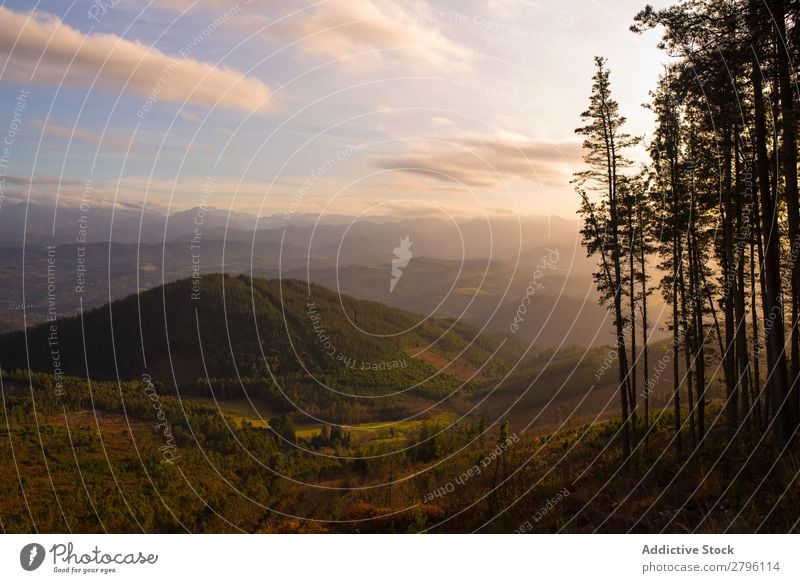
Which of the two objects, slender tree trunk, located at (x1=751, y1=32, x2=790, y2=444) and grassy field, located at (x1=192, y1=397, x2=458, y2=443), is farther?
grassy field, located at (x1=192, y1=397, x2=458, y2=443)

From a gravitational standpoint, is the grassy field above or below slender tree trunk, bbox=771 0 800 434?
below

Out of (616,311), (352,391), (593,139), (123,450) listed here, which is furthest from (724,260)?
(352,391)

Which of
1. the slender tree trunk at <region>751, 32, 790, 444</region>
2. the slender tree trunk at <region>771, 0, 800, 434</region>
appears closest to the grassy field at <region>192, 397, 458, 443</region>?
the slender tree trunk at <region>751, 32, 790, 444</region>

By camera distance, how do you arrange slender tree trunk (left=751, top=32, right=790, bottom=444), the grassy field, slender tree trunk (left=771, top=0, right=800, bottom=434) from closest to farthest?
1. slender tree trunk (left=771, top=0, right=800, bottom=434)
2. slender tree trunk (left=751, top=32, right=790, bottom=444)
3. the grassy field

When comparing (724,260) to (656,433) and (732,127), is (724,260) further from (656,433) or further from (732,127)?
(656,433)

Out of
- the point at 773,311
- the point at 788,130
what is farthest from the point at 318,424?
the point at 788,130

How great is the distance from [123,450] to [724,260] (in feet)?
362

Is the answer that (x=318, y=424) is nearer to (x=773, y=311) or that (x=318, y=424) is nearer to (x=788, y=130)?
(x=773, y=311)

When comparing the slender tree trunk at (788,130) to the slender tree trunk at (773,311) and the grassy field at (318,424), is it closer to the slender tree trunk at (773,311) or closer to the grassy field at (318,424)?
the slender tree trunk at (773,311)

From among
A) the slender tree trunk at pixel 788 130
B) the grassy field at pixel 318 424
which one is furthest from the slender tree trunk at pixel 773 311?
the grassy field at pixel 318 424

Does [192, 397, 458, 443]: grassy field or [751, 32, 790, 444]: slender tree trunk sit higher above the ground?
[751, 32, 790, 444]: slender tree trunk

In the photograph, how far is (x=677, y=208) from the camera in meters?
25.3

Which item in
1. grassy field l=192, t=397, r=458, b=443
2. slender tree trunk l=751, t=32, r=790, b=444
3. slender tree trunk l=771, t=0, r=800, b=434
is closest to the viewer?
slender tree trunk l=771, t=0, r=800, b=434

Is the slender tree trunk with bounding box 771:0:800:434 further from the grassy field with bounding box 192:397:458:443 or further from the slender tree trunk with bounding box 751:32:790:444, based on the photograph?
the grassy field with bounding box 192:397:458:443
